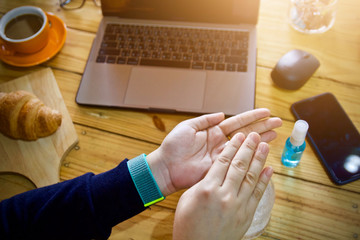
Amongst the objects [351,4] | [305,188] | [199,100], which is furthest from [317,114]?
[351,4]

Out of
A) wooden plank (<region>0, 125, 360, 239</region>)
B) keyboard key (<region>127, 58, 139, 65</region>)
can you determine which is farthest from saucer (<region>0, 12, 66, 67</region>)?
wooden plank (<region>0, 125, 360, 239</region>)

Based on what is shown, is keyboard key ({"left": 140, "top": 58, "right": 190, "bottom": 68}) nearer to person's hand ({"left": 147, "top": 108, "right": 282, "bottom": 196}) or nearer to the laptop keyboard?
the laptop keyboard

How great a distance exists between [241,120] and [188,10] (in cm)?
42

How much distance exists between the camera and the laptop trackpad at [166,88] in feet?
3.04

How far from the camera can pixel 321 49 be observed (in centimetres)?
104

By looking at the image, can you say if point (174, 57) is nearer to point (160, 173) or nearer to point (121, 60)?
point (121, 60)

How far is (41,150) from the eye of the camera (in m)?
0.87

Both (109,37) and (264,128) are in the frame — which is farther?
(109,37)

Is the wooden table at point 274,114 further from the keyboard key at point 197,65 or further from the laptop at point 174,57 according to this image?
the keyboard key at point 197,65

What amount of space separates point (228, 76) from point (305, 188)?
376mm

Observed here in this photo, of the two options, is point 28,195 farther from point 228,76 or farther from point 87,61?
point 228,76

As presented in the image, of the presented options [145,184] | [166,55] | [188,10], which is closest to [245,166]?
[145,184]

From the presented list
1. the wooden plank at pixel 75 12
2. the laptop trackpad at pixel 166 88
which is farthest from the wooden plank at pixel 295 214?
the wooden plank at pixel 75 12

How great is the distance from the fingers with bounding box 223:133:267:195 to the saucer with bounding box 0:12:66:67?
0.70 m
